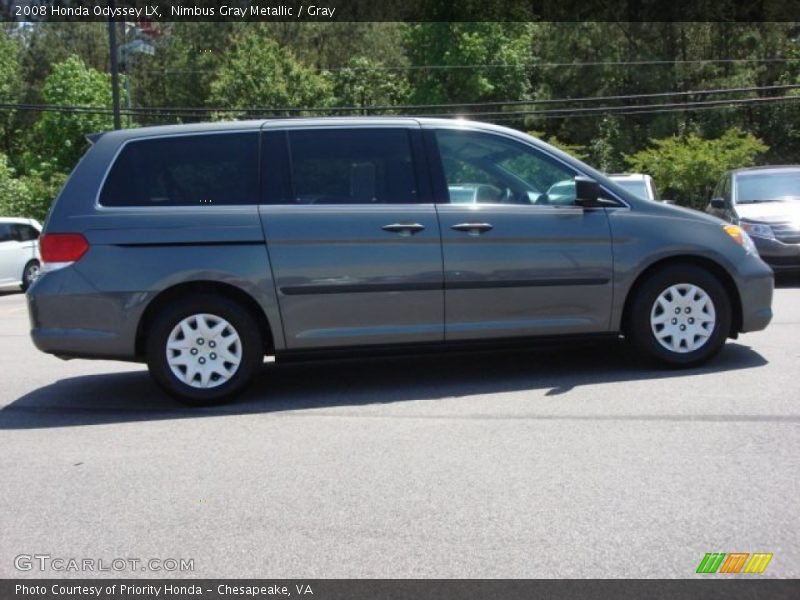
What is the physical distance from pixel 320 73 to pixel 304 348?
49031 mm

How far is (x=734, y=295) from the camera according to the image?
7051mm

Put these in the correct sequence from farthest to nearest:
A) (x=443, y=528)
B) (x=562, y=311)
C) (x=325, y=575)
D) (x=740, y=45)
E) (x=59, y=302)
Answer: (x=740, y=45) → (x=562, y=311) → (x=59, y=302) → (x=443, y=528) → (x=325, y=575)

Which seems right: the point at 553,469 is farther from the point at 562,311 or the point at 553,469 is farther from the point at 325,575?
the point at 562,311

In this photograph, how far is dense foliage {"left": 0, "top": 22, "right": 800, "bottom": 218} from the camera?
149 feet

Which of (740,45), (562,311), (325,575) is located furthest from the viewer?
(740,45)

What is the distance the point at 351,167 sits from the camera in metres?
6.64

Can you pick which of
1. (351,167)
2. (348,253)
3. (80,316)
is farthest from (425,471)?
(80,316)

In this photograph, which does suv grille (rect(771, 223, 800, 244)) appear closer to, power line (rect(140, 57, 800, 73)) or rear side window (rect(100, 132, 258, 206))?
rear side window (rect(100, 132, 258, 206))

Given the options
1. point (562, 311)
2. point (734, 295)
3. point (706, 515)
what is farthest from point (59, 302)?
point (734, 295)

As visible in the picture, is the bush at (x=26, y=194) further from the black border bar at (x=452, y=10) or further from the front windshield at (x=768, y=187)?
the front windshield at (x=768, y=187)

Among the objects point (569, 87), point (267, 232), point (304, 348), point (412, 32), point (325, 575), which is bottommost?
point (325, 575)

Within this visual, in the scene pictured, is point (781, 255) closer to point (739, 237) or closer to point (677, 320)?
point (739, 237)

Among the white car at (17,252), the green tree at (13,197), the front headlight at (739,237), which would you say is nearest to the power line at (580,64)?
the green tree at (13,197)
